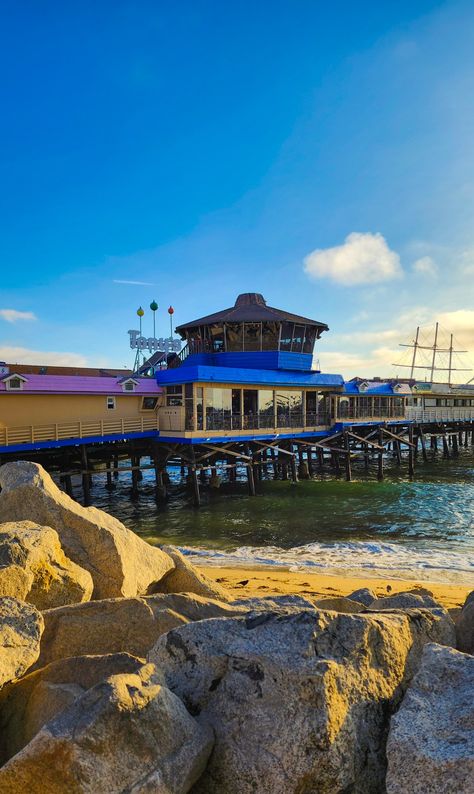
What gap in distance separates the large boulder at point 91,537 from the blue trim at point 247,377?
15455mm

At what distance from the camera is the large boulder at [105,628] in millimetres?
4957

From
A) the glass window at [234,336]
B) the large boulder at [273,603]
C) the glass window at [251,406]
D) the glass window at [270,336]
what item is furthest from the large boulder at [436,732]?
the glass window at [234,336]

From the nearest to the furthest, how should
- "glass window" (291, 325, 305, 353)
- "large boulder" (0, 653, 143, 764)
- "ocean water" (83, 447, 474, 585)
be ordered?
"large boulder" (0, 653, 143, 764) → "ocean water" (83, 447, 474, 585) → "glass window" (291, 325, 305, 353)

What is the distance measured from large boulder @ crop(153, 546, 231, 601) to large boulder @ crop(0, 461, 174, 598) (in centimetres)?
13

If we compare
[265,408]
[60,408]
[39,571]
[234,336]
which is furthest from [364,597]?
[234,336]

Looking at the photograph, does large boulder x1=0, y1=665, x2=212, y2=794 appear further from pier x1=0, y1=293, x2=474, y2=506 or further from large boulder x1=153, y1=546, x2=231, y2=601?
pier x1=0, y1=293, x2=474, y2=506

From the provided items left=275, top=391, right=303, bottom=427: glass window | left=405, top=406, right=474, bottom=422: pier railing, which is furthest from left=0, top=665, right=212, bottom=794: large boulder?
left=405, top=406, right=474, bottom=422: pier railing

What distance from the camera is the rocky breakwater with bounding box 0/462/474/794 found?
2.87 meters

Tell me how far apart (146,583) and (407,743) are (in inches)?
220

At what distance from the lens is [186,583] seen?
7992 millimetres

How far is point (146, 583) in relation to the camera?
7891 millimetres

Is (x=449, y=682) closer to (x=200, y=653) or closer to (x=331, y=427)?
(x=200, y=653)

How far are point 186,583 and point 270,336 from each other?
23.7 metres

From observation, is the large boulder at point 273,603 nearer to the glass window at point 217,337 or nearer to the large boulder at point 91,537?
the large boulder at point 91,537
